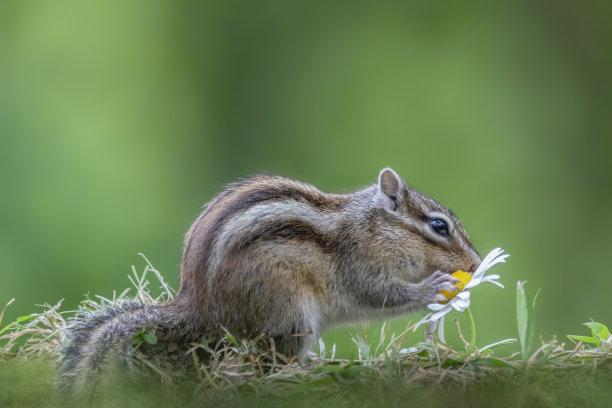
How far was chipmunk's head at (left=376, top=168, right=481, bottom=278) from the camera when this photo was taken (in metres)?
4.21

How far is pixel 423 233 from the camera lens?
4.25 metres

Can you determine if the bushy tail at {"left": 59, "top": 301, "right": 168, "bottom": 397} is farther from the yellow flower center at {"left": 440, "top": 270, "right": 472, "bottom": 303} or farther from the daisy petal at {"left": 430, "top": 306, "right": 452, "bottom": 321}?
the yellow flower center at {"left": 440, "top": 270, "right": 472, "bottom": 303}

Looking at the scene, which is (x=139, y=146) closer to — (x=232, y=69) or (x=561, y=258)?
(x=232, y=69)

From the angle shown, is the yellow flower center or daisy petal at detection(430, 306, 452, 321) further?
the yellow flower center

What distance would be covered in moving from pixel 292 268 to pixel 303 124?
21.8ft

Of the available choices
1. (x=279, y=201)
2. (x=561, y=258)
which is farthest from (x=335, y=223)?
(x=561, y=258)

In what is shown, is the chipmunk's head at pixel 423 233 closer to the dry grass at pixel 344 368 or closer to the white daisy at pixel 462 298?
the white daisy at pixel 462 298

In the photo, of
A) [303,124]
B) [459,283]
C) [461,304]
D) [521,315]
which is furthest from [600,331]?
[303,124]

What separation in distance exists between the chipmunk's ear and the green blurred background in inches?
118

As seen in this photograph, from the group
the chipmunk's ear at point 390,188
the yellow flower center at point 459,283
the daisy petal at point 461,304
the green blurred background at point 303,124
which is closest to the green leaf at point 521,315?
the daisy petal at point 461,304

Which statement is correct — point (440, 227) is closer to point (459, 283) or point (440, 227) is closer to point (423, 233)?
point (423, 233)

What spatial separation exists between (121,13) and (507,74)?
15.0 feet

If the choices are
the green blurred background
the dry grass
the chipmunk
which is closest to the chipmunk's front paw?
the chipmunk

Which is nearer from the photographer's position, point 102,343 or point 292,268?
point 102,343
